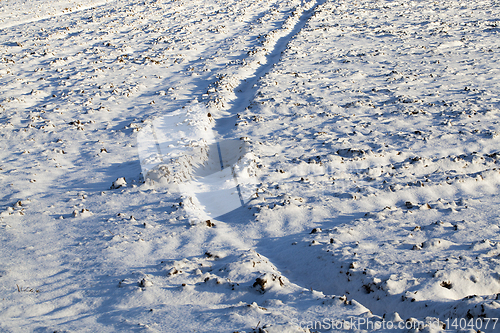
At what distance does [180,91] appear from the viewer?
11.4 meters

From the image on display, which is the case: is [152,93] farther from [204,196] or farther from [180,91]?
[204,196]

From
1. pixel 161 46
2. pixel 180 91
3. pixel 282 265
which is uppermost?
pixel 161 46

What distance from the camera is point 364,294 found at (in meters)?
3.72

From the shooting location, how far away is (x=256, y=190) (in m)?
6.05

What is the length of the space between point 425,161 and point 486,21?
14.8 metres

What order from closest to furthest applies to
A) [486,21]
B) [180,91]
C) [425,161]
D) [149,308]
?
1. [149,308]
2. [425,161]
3. [180,91]
4. [486,21]

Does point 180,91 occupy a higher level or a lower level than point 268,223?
higher

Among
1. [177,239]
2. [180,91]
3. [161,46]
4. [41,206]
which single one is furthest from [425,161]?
[161,46]

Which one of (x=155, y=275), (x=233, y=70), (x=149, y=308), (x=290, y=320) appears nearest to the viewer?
(x=290, y=320)

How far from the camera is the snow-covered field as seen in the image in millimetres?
3555

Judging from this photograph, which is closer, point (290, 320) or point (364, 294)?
point (290, 320)

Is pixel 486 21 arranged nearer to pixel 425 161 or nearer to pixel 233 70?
pixel 233 70

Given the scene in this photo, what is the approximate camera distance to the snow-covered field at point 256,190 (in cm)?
355

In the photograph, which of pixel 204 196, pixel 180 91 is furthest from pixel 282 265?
pixel 180 91
